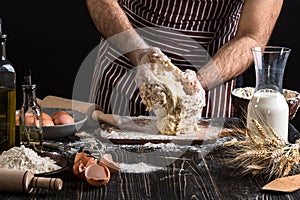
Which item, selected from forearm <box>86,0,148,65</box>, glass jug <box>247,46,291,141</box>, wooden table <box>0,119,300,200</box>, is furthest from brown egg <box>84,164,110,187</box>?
forearm <box>86,0,148,65</box>

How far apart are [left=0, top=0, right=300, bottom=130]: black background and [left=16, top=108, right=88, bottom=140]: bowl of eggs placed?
152 centimetres

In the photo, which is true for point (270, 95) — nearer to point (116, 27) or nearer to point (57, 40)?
point (116, 27)

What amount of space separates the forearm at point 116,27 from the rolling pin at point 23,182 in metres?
0.97

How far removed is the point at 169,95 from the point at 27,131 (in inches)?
18.8

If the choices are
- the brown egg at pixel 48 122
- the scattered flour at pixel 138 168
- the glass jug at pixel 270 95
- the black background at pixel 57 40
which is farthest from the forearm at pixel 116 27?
the black background at pixel 57 40

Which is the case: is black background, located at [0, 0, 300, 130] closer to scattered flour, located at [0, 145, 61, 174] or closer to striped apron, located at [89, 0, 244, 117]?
striped apron, located at [89, 0, 244, 117]

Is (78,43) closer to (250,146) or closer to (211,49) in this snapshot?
(211,49)

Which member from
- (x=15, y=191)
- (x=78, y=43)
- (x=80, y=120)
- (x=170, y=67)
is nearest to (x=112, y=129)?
(x=80, y=120)

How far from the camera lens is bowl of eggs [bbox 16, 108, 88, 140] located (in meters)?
2.18

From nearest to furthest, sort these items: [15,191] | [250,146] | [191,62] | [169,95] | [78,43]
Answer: [15,191] < [250,146] < [169,95] < [191,62] < [78,43]

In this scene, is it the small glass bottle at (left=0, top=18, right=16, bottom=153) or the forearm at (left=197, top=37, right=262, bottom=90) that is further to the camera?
the forearm at (left=197, top=37, right=262, bottom=90)

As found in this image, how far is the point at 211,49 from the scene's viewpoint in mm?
2982

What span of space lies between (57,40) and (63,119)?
69.5 inches

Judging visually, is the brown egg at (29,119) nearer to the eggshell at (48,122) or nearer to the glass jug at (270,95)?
the eggshell at (48,122)
